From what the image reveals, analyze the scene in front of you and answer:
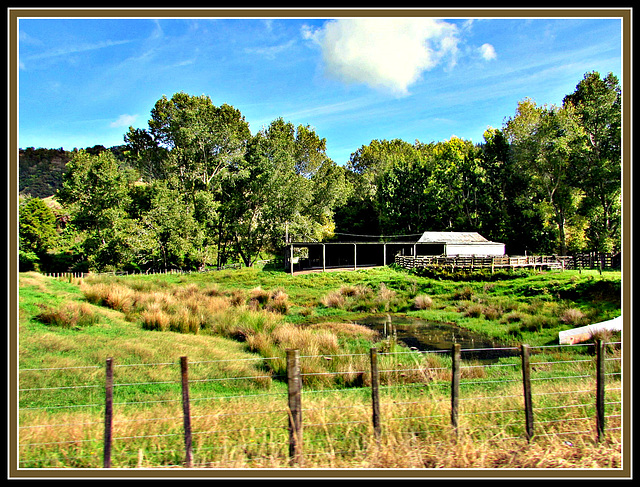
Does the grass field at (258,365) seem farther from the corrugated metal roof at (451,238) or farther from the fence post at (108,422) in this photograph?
the corrugated metal roof at (451,238)

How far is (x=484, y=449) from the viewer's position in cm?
419

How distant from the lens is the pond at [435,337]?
40.1ft

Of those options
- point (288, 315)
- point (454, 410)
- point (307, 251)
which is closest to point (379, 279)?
point (288, 315)

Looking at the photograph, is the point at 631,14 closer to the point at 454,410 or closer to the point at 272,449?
the point at 454,410

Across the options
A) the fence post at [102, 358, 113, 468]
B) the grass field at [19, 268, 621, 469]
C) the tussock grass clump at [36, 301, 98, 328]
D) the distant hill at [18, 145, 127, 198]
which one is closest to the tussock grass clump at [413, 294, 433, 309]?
the grass field at [19, 268, 621, 469]

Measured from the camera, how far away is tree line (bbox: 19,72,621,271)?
3189cm

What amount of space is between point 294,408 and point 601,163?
3558 cm

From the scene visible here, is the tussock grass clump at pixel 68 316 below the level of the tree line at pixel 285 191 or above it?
below

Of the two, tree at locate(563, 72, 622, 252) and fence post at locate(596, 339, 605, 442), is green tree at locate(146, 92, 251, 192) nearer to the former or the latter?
tree at locate(563, 72, 622, 252)

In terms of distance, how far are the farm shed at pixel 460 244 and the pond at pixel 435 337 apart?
2072 centimetres

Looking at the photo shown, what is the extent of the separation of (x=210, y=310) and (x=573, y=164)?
3340cm

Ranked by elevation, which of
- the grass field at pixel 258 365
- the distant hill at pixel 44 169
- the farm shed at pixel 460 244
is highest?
the distant hill at pixel 44 169

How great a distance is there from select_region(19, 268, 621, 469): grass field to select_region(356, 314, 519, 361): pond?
821 millimetres

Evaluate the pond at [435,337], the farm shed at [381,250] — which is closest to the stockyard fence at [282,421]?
the pond at [435,337]
